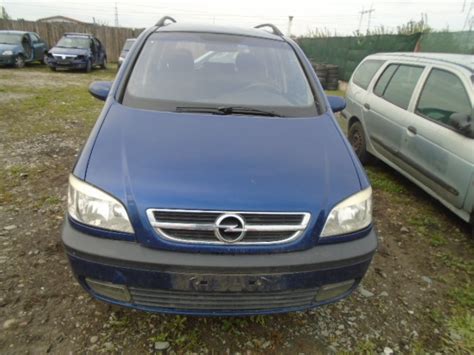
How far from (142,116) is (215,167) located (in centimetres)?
66

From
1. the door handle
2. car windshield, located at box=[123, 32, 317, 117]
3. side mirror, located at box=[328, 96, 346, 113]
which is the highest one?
car windshield, located at box=[123, 32, 317, 117]

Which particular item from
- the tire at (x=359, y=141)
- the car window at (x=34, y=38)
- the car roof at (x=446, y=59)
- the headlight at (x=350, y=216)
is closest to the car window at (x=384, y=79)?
the car roof at (x=446, y=59)

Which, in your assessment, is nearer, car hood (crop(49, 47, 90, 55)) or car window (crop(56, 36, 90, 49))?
car hood (crop(49, 47, 90, 55))

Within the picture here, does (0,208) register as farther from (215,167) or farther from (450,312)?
(450,312)

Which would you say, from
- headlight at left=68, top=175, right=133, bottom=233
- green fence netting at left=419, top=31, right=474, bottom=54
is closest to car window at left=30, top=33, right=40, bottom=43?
green fence netting at left=419, top=31, right=474, bottom=54

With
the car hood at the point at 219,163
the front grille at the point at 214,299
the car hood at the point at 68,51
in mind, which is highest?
the car hood at the point at 219,163

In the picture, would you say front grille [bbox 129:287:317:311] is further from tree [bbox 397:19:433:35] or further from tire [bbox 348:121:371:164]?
tree [bbox 397:19:433:35]

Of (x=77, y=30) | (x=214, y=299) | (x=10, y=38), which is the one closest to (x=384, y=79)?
(x=214, y=299)

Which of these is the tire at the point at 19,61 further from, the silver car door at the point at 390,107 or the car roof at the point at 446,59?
the car roof at the point at 446,59

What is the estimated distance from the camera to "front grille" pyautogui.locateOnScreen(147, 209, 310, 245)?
5.05ft

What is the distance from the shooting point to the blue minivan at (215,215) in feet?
5.07

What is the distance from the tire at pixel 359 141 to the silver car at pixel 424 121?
0.01m

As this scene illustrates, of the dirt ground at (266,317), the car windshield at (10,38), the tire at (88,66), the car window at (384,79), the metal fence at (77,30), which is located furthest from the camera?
the metal fence at (77,30)

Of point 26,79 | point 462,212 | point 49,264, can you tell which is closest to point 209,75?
point 49,264
